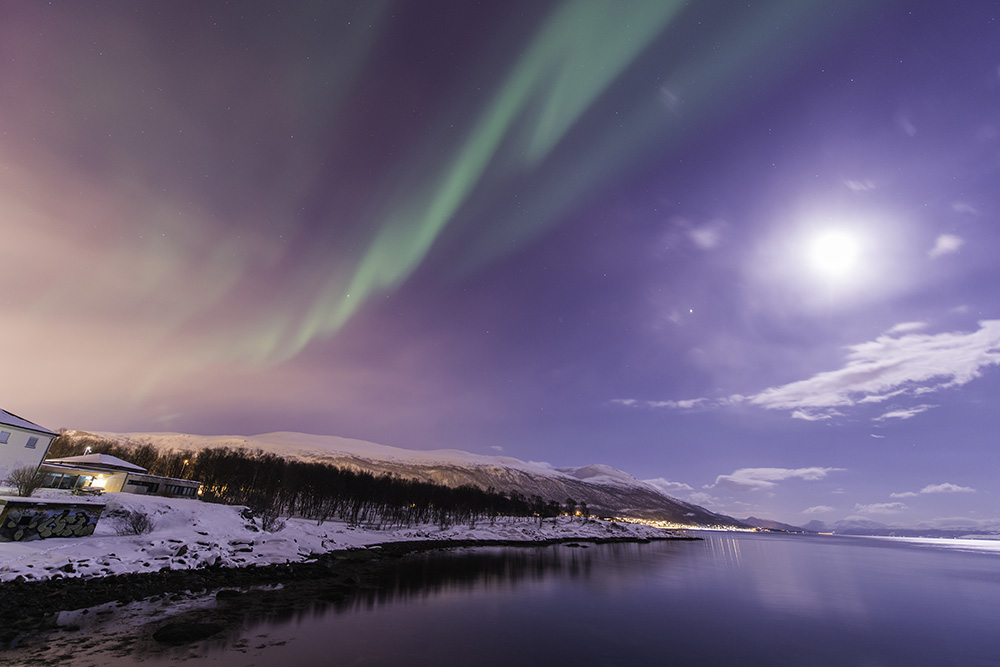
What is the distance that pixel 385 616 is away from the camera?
32344 mm

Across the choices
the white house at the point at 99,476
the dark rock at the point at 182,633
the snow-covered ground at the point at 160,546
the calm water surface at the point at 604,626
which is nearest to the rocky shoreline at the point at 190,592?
the dark rock at the point at 182,633

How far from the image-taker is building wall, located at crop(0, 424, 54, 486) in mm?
50344

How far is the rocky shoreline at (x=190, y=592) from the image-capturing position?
23.5 metres

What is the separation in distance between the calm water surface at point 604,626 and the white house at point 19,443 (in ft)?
154

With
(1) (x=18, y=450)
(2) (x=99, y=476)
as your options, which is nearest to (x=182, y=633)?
(1) (x=18, y=450)

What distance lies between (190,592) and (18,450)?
40.2 meters

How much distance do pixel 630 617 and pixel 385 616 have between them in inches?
875

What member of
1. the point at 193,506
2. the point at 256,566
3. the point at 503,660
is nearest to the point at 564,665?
the point at 503,660

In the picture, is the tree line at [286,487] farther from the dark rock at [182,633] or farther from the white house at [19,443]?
the dark rock at [182,633]

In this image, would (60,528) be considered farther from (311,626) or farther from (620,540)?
(620,540)

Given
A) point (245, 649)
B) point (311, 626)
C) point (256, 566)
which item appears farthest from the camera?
point (256, 566)

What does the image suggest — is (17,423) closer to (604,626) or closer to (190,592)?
(190,592)

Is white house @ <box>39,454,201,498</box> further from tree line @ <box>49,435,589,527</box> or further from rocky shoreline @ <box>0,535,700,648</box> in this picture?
rocky shoreline @ <box>0,535,700,648</box>

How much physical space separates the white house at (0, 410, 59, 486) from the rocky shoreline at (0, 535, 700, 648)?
32462mm
